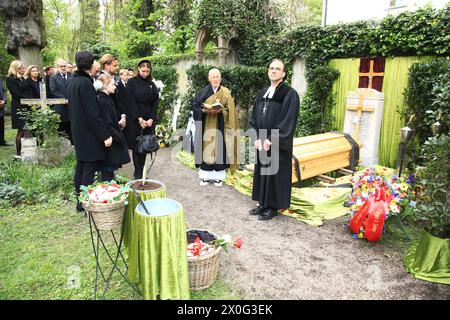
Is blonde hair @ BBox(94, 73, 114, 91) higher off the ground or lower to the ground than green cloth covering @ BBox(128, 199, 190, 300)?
higher

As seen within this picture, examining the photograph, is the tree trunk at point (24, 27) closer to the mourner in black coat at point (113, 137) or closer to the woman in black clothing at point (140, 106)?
the woman in black clothing at point (140, 106)

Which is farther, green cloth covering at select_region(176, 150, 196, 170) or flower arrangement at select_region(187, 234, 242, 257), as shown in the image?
green cloth covering at select_region(176, 150, 196, 170)

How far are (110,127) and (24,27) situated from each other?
6055 mm

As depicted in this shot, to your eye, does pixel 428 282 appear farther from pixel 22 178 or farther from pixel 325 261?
pixel 22 178

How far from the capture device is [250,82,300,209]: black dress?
14.4ft

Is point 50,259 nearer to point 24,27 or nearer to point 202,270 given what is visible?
point 202,270

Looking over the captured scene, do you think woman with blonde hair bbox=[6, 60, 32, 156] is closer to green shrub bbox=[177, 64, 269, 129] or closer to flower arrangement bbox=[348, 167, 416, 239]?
green shrub bbox=[177, 64, 269, 129]

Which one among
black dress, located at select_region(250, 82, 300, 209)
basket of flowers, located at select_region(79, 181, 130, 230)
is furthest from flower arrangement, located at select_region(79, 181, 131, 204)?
black dress, located at select_region(250, 82, 300, 209)

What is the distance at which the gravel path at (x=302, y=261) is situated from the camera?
121 inches

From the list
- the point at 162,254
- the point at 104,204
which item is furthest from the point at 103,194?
the point at 162,254

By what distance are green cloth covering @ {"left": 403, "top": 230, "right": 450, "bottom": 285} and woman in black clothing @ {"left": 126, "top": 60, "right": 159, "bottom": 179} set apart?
3974mm

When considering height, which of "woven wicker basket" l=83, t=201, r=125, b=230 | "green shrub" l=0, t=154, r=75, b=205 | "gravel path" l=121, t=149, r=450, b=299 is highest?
"woven wicker basket" l=83, t=201, r=125, b=230

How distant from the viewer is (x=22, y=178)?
5.75 metres
